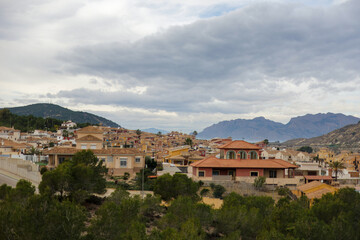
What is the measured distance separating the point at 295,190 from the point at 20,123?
10961 centimetres

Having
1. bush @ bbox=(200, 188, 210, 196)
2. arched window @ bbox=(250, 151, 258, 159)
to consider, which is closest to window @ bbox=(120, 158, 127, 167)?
bush @ bbox=(200, 188, 210, 196)

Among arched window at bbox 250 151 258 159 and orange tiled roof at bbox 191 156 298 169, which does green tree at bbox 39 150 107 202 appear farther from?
arched window at bbox 250 151 258 159

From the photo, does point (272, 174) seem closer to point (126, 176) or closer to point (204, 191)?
point (204, 191)

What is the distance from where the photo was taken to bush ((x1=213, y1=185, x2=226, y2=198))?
40.7 meters

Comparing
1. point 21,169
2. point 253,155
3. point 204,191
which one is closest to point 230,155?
point 253,155

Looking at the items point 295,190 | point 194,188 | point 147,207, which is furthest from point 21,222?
point 295,190

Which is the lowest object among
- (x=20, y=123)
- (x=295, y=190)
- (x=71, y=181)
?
(x=295, y=190)

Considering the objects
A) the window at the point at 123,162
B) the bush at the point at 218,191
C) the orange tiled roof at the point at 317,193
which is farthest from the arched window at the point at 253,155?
the window at the point at 123,162

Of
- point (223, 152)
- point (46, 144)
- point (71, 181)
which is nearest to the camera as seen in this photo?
point (71, 181)

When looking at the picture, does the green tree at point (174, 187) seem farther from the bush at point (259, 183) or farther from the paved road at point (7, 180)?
the bush at point (259, 183)

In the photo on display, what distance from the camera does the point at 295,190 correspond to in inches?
1766

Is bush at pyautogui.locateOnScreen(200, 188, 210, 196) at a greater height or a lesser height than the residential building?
lesser

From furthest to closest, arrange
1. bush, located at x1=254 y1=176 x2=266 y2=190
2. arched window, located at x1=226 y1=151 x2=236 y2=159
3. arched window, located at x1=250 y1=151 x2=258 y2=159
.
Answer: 1. arched window, located at x1=250 y1=151 x2=258 y2=159
2. arched window, located at x1=226 y1=151 x2=236 y2=159
3. bush, located at x1=254 y1=176 x2=266 y2=190

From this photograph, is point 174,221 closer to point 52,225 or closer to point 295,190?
point 52,225
